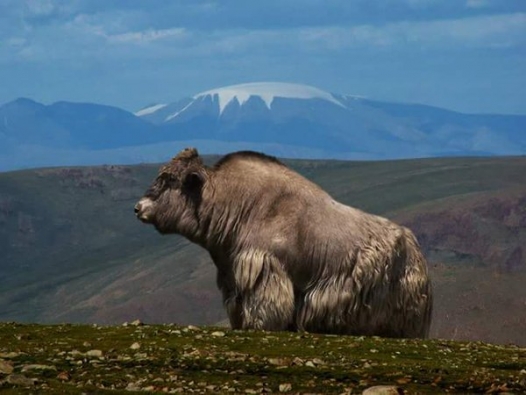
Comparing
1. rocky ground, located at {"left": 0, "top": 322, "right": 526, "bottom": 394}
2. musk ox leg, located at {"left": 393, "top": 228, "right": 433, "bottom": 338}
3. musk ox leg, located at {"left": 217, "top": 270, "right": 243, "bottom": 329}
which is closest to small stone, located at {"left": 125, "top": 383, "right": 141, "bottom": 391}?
rocky ground, located at {"left": 0, "top": 322, "right": 526, "bottom": 394}

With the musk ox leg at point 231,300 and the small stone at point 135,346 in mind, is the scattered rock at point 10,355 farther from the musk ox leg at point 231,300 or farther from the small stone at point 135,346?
the musk ox leg at point 231,300

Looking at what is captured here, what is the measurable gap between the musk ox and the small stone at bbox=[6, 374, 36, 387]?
8.02 metres

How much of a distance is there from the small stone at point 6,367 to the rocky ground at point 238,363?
5 cm

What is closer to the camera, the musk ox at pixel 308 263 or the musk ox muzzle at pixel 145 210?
the musk ox at pixel 308 263

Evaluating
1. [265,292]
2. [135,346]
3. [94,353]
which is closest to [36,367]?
[94,353]

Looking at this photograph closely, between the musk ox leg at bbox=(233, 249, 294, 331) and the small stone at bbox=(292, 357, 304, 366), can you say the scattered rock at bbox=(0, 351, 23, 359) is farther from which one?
the musk ox leg at bbox=(233, 249, 294, 331)

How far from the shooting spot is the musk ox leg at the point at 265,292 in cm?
2745

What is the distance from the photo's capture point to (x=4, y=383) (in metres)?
19.6

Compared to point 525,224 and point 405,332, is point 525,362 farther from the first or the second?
point 525,224

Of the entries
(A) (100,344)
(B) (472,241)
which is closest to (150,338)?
(A) (100,344)

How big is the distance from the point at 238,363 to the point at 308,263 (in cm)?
542

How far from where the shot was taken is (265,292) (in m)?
27.4

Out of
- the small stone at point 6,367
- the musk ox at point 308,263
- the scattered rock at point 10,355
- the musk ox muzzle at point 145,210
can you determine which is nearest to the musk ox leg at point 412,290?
the musk ox at point 308,263

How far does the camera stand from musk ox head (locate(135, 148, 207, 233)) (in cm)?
2931
